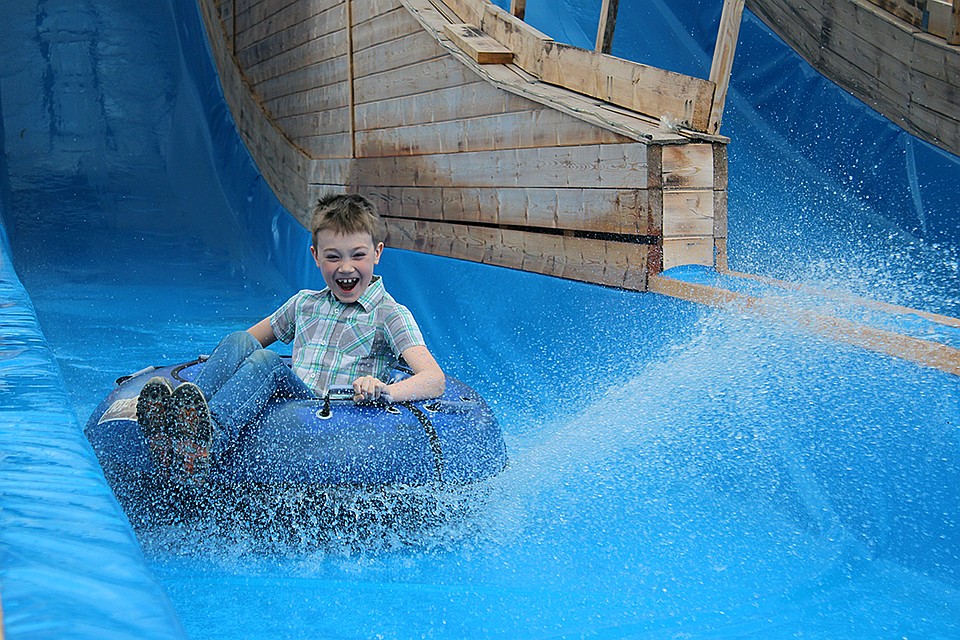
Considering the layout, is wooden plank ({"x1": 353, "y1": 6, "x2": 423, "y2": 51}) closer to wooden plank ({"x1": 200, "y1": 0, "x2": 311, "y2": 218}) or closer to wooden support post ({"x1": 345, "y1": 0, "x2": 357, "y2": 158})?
wooden support post ({"x1": 345, "y1": 0, "x2": 357, "y2": 158})

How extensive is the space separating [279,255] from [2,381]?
Answer: 13.6 feet

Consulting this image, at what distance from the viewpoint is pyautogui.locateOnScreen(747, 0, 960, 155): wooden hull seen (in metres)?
4.11

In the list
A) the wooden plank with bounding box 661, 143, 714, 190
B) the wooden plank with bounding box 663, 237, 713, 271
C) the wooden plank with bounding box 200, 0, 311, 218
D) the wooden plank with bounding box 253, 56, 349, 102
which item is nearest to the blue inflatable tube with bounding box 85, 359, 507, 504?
the wooden plank with bounding box 663, 237, 713, 271

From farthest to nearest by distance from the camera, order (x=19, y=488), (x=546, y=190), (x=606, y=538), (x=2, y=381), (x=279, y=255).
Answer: (x=279, y=255), (x=546, y=190), (x=606, y=538), (x=2, y=381), (x=19, y=488)

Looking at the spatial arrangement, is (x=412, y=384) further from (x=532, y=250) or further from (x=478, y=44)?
(x=478, y=44)

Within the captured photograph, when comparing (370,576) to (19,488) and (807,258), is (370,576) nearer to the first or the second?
(19,488)

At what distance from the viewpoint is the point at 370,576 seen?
2.10 metres

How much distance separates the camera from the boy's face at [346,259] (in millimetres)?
2320

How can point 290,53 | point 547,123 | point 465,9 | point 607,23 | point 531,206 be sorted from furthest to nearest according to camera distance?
point 290,53 < point 465,9 < point 607,23 < point 531,206 < point 547,123

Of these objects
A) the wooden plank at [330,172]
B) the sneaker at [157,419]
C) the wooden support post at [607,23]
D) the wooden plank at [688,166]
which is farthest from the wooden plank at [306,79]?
the sneaker at [157,419]

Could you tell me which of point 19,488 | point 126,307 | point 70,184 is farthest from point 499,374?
point 70,184

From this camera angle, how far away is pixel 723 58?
325 cm

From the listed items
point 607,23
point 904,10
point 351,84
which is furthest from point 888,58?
point 351,84

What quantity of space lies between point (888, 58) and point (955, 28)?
464 millimetres
